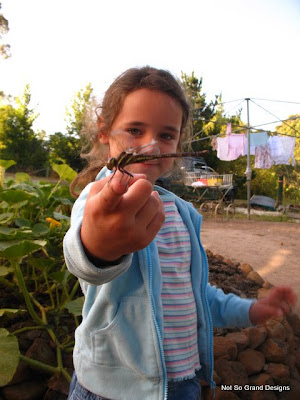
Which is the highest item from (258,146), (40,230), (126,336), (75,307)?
(258,146)

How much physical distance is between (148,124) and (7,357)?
2.82ft

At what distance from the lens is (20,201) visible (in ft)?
5.96

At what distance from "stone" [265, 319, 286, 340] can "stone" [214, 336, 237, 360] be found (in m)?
0.32

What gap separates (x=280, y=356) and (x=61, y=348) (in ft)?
3.52

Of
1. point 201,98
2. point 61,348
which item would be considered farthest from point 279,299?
point 201,98

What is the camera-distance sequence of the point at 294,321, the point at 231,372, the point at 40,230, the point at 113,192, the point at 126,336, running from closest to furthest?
1. the point at 113,192
2. the point at 126,336
3. the point at 231,372
4. the point at 40,230
5. the point at 294,321

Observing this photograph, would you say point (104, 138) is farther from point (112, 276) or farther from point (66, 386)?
point (66, 386)

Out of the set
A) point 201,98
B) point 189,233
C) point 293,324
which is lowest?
point 293,324

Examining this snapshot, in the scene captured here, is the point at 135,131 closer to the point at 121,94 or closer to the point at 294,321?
the point at 121,94

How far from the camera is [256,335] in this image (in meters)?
1.70

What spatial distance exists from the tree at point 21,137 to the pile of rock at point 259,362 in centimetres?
1578

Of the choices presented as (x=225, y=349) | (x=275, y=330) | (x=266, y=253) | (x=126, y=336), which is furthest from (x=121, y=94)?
(x=266, y=253)

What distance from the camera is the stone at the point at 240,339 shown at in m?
1.62

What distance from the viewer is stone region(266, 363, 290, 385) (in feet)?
5.00
